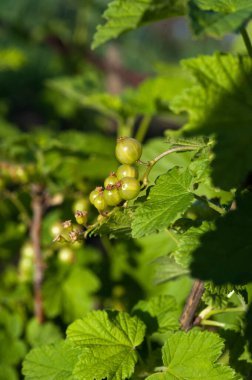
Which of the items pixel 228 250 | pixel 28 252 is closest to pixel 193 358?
pixel 228 250

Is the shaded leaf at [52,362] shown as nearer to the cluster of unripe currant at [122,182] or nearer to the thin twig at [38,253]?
the cluster of unripe currant at [122,182]

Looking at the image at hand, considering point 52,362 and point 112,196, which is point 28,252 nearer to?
Result: point 52,362

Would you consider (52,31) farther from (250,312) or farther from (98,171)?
(250,312)

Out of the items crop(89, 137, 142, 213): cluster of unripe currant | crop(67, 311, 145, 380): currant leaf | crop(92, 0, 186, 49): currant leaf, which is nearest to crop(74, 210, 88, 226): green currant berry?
crop(89, 137, 142, 213): cluster of unripe currant

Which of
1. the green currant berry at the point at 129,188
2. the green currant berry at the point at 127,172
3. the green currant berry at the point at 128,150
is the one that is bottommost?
the green currant berry at the point at 129,188

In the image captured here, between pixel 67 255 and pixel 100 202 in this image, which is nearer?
pixel 100 202

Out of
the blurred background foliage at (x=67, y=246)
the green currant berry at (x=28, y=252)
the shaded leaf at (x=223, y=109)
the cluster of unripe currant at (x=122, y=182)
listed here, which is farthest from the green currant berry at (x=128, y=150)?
the green currant berry at (x=28, y=252)
